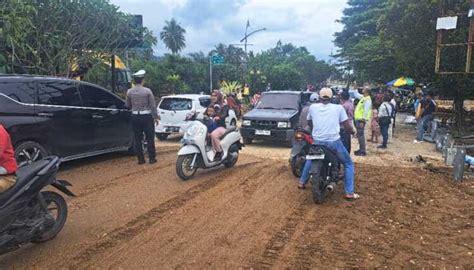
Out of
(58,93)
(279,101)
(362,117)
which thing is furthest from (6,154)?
(279,101)

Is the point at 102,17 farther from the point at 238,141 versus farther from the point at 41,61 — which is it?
the point at 238,141

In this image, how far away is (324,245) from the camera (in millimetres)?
4578

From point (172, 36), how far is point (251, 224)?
8358 cm

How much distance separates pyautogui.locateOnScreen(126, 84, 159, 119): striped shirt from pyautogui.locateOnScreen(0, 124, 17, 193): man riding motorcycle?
14.7ft

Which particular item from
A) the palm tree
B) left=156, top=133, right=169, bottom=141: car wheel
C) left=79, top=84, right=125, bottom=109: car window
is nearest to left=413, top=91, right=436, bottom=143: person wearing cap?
left=156, top=133, right=169, bottom=141: car wheel

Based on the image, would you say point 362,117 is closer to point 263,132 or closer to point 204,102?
point 263,132

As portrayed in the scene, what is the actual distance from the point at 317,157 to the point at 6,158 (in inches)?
154

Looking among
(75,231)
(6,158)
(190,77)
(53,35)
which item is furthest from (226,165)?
(190,77)

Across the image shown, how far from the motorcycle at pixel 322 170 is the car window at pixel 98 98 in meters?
4.63

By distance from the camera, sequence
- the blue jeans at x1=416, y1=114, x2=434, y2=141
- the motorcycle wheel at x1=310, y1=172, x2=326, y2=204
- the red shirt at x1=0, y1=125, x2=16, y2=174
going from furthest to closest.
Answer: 1. the blue jeans at x1=416, y1=114, x2=434, y2=141
2. the motorcycle wheel at x1=310, y1=172, x2=326, y2=204
3. the red shirt at x1=0, y1=125, x2=16, y2=174

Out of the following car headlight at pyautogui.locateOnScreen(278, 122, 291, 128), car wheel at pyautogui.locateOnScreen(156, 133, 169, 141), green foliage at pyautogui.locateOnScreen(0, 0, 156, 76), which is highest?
green foliage at pyautogui.locateOnScreen(0, 0, 156, 76)

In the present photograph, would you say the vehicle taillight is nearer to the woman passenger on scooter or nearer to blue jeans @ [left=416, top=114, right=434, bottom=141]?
the woman passenger on scooter

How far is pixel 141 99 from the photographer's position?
833cm

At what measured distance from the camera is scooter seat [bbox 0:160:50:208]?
3.84 m
